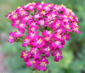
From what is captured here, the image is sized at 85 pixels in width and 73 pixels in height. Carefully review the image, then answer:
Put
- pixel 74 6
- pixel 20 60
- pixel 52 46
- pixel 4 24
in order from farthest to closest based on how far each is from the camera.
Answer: pixel 4 24, pixel 74 6, pixel 20 60, pixel 52 46

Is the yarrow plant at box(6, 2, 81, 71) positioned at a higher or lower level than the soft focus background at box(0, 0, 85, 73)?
lower

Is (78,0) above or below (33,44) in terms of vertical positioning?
above

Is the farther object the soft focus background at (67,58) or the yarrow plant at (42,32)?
the soft focus background at (67,58)

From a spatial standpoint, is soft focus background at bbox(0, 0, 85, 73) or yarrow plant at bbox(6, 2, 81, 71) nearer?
yarrow plant at bbox(6, 2, 81, 71)

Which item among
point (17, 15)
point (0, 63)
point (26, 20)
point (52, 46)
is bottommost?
point (52, 46)

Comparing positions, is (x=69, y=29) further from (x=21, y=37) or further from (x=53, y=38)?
(x=21, y=37)

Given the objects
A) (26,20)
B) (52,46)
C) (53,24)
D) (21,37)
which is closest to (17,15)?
(26,20)

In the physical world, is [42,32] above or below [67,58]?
below

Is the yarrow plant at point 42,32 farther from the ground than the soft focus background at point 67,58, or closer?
closer
